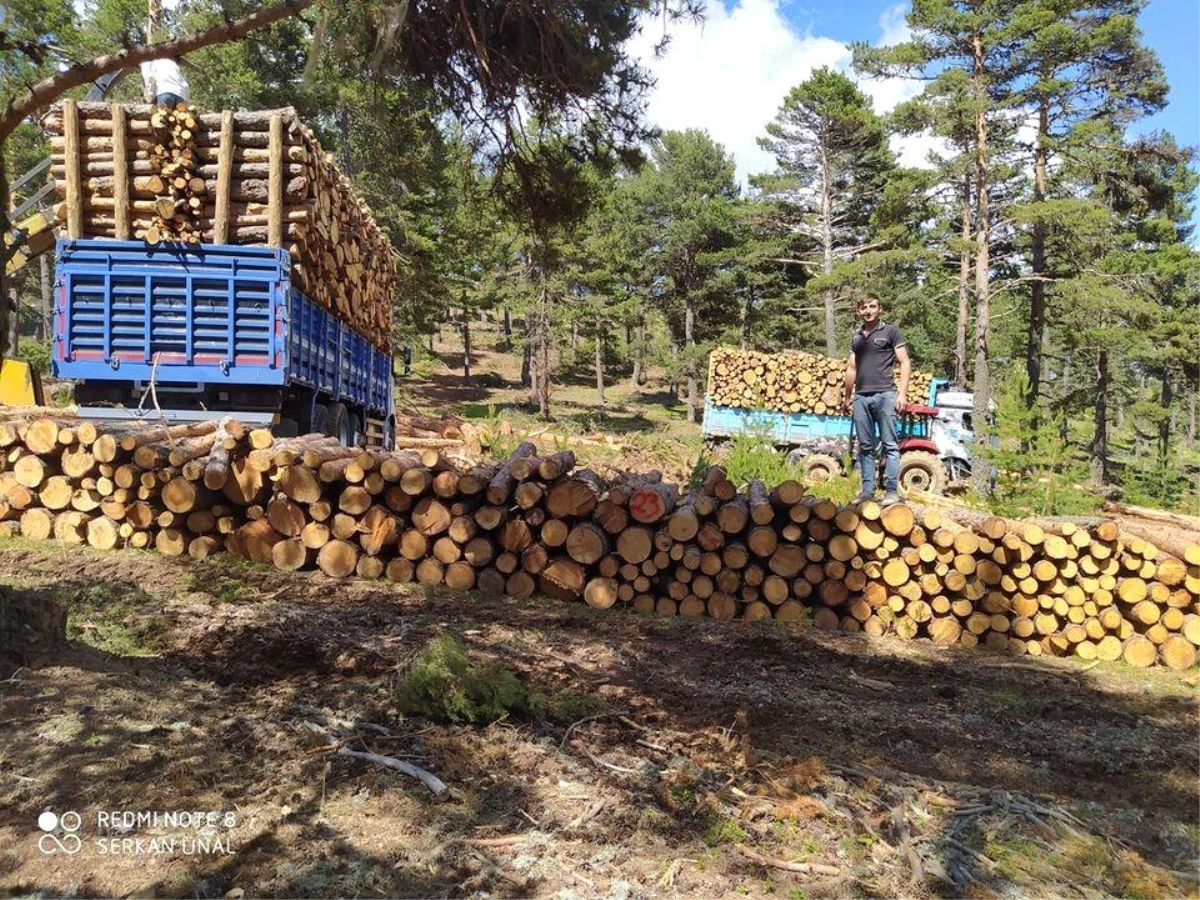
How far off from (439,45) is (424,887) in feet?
15.8

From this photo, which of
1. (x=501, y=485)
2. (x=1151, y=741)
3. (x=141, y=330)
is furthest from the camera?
(x=141, y=330)

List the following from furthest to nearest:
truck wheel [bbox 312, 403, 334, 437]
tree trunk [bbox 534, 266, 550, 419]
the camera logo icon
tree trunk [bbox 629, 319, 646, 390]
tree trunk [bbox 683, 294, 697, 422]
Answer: tree trunk [bbox 629, 319, 646, 390] → tree trunk [bbox 683, 294, 697, 422] → tree trunk [bbox 534, 266, 550, 419] → truck wheel [bbox 312, 403, 334, 437] → the camera logo icon

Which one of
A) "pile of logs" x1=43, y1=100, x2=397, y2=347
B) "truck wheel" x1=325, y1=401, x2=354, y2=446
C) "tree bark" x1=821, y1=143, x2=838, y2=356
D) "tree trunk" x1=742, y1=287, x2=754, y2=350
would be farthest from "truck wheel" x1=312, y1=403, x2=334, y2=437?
"tree trunk" x1=742, y1=287, x2=754, y2=350

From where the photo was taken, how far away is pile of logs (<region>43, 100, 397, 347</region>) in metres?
6.83

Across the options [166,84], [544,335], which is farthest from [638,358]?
[166,84]

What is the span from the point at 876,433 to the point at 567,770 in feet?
16.0

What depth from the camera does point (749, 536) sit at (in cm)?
547

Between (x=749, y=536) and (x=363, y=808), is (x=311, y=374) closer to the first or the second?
(x=749, y=536)

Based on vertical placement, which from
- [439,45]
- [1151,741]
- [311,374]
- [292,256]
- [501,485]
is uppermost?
[439,45]

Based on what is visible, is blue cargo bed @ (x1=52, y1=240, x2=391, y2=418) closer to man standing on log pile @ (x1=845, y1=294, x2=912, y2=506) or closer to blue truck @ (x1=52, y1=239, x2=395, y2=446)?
blue truck @ (x1=52, y1=239, x2=395, y2=446)

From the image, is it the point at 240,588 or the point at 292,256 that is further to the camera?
the point at 292,256

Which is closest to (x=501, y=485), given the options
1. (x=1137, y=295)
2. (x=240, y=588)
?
(x=240, y=588)

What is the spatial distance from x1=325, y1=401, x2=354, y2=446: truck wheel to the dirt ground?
4.64 metres

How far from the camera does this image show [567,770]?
2.80 metres
